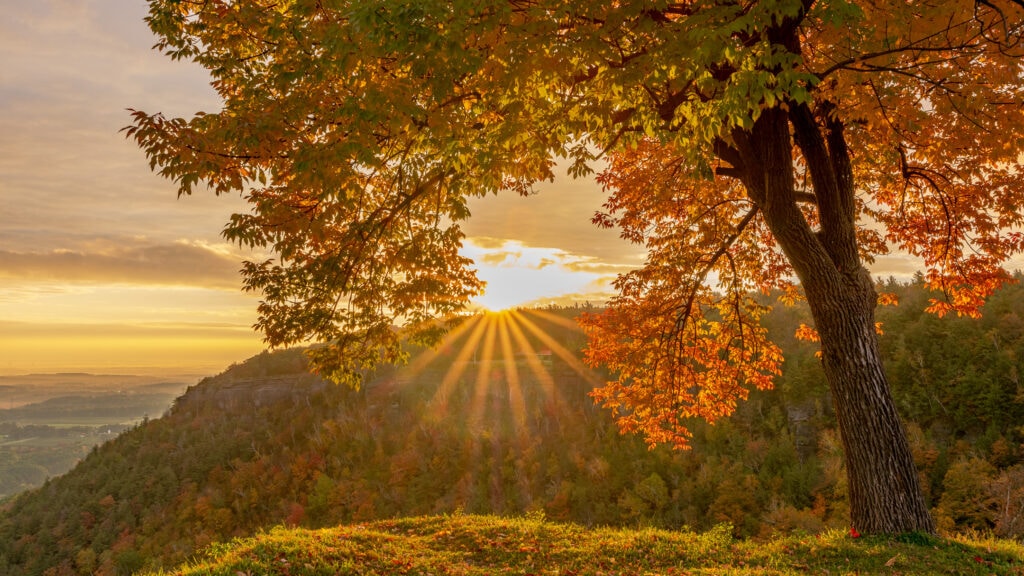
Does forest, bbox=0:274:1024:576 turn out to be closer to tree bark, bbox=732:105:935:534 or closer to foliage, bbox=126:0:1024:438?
foliage, bbox=126:0:1024:438

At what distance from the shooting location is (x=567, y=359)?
294 feet

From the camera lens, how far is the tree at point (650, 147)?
5844 mm

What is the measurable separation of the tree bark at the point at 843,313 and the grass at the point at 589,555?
61 centimetres

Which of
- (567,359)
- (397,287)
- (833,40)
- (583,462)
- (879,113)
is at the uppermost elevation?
(833,40)

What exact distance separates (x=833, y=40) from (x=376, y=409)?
280ft

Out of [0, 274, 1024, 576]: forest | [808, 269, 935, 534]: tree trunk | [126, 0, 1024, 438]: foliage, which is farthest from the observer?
[0, 274, 1024, 576]: forest

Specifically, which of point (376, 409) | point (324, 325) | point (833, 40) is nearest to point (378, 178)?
point (324, 325)

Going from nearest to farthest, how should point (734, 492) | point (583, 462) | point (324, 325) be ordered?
point (324, 325) → point (734, 492) → point (583, 462)

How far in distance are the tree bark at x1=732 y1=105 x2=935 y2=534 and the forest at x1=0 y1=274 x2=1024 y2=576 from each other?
326 inches

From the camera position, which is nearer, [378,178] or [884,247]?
[378,178]

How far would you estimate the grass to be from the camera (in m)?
6.71

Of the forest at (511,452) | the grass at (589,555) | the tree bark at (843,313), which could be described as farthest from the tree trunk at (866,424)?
the forest at (511,452)

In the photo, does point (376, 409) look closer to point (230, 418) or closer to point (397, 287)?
point (230, 418)

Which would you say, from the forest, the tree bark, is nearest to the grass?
the tree bark
